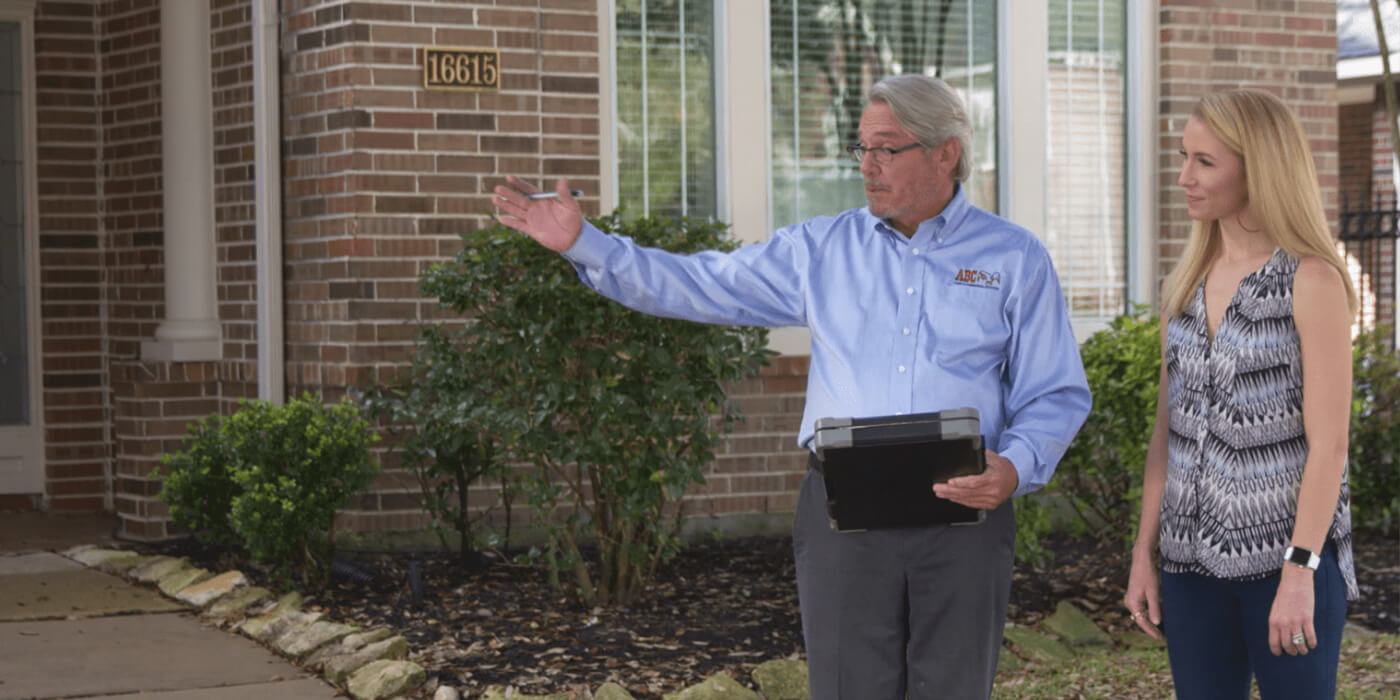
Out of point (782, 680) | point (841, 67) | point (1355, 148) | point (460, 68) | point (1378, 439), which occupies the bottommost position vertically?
point (782, 680)

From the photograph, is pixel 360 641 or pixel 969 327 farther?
pixel 360 641

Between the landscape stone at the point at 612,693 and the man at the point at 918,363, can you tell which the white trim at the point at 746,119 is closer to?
the landscape stone at the point at 612,693

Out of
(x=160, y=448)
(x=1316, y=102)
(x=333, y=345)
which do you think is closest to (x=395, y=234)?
(x=333, y=345)

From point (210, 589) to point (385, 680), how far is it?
1.60m

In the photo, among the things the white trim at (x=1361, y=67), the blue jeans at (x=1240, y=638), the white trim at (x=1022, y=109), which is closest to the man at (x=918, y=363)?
the blue jeans at (x=1240, y=638)

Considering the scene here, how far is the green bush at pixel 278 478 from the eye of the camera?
6102mm

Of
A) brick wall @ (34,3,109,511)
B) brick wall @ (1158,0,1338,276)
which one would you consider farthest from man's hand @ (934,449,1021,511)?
brick wall @ (34,3,109,511)

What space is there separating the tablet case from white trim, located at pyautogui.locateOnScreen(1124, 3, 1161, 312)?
18.6 ft

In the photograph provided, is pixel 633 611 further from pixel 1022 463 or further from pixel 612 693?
pixel 1022 463

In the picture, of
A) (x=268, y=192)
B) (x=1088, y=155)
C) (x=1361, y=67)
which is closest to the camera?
(x=268, y=192)

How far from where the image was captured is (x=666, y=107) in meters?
7.42

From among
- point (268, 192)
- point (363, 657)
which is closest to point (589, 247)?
point (363, 657)

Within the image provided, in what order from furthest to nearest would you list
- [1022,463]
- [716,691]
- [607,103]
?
[607,103] < [716,691] < [1022,463]

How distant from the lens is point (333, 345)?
6867 mm
